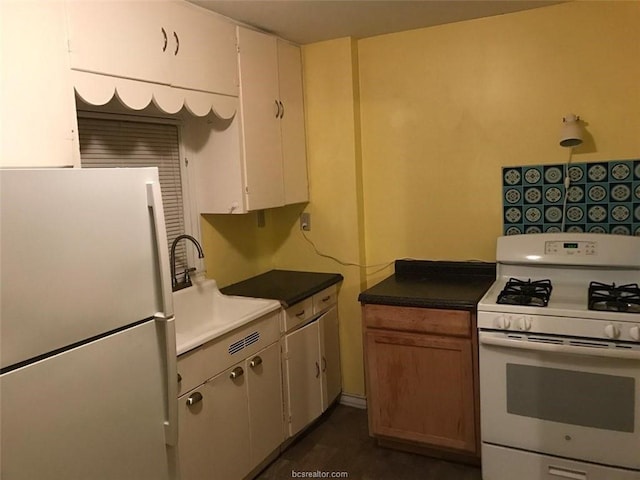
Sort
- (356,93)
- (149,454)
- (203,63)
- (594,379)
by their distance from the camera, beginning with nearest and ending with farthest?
(149,454), (594,379), (203,63), (356,93)

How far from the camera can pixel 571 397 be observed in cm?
228

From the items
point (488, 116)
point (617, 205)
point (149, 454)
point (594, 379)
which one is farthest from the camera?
point (488, 116)

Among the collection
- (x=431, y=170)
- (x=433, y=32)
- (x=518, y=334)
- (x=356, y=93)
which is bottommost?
(x=518, y=334)

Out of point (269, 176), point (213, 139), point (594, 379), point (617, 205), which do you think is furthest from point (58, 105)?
point (617, 205)

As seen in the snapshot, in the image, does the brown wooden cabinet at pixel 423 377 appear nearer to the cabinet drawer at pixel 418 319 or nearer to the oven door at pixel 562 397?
the cabinet drawer at pixel 418 319

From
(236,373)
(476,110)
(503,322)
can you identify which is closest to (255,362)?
(236,373)

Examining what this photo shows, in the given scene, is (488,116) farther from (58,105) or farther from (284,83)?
(58,105)

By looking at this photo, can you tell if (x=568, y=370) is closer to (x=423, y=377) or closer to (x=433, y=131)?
(x=423, y=377)

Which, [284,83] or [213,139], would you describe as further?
[284,83]

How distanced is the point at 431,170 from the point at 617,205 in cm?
98

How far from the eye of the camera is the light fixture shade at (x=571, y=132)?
263cm

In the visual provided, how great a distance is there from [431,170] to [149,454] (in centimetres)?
215

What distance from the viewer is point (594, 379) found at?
2229 mm

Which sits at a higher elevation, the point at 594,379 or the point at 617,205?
the point at 617,205
